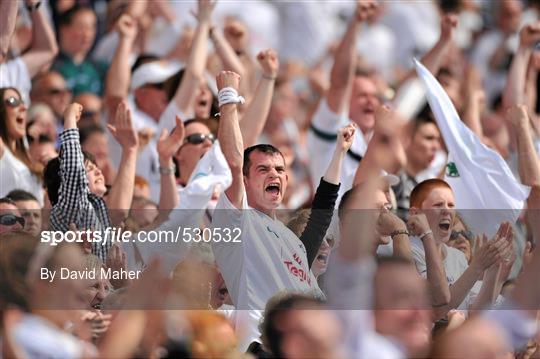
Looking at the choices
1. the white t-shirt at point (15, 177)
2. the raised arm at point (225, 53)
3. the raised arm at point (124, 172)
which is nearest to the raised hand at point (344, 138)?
the raised arm at point (124, 172)

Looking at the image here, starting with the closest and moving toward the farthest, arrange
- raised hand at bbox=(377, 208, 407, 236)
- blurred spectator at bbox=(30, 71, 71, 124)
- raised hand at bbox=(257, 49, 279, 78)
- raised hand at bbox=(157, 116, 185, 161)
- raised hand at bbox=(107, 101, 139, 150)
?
1. raised hand at bbox=(377, 208, 407, 236)
2. raised hand at bbox=(107, 101, 139, 150)
3. raised hand at bbox=(157, 116, 185, 161)
4. raised hand at bbox=(257, 49, 279, 78)
5. blurred spectator at bbox=(30, 71, 71, 124)

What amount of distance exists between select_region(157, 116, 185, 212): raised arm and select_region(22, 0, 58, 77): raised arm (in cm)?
171

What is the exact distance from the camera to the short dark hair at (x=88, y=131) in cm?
991

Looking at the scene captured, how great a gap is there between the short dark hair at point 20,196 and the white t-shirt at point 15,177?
274 mm

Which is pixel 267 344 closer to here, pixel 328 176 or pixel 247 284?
pixel 247 284

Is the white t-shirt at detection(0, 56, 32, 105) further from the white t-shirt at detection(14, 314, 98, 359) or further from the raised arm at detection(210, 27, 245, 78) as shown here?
the white t-shirt at detection(14, 314, 98, 359)

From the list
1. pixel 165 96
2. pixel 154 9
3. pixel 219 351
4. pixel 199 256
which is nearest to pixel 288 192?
pixel 165 96

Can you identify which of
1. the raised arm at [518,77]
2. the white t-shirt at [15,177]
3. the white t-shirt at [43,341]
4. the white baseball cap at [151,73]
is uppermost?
the white t-shirt at [43,341]

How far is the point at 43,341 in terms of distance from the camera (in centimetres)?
574

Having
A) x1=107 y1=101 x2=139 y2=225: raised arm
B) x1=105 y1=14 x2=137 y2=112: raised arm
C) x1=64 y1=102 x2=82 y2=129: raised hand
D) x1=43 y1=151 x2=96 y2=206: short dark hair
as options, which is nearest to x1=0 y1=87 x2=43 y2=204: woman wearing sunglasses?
x1=107 y1=101 x2=139 y2=225: raised arm

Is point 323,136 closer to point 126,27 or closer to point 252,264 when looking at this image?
point 126,27

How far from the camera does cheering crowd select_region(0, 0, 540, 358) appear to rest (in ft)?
19.3

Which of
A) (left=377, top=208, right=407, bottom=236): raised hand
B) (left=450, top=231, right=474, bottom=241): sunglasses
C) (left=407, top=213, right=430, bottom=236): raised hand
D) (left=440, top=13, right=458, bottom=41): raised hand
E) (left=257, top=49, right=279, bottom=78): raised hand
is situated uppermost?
(left=377, top=208, right=407, bottom=236): raised hand

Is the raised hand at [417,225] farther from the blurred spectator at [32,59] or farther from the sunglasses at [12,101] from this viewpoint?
the blurred spectator at [32,59]
